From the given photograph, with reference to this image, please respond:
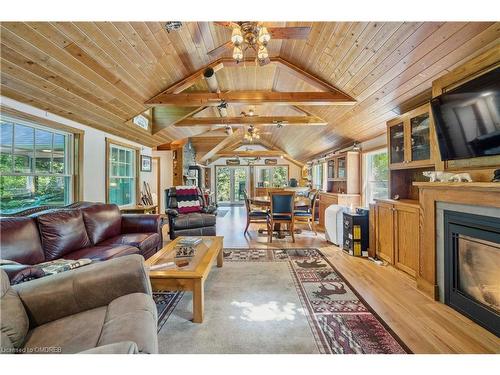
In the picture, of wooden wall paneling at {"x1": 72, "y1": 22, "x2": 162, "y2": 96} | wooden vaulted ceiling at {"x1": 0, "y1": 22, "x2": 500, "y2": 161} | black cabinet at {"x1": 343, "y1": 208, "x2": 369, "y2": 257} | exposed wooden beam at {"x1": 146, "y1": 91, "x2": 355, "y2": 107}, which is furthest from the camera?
exposed wooden beam at {"x1": 146, "y1": 91, "x2": 355, "y2": 107}

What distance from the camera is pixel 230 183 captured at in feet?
38.2

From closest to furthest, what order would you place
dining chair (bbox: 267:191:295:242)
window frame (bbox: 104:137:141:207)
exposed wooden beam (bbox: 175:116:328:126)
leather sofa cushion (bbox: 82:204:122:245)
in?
leather sofa cushion (bbox: 82:204:122:245), window frame (bbox: 104:137:141:207), dining chair (bbox: 267:191:295:242), exposed wooden beam (bbox: 175:116:328:126)

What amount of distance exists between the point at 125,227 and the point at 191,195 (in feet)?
5.99

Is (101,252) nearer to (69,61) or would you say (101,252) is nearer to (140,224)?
(140,224)

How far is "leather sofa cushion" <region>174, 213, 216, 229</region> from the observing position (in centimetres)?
418

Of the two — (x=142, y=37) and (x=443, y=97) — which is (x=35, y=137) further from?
(x=443, y=97)

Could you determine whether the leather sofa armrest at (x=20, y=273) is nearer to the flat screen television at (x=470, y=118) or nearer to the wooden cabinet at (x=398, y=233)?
the flat screen television at (x=470, y=118)

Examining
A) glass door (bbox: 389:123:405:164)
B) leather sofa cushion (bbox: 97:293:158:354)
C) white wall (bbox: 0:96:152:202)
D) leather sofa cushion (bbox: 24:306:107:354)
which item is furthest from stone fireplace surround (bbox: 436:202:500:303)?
white wall (bbox: 0:96:152:202)

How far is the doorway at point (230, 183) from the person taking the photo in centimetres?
1159

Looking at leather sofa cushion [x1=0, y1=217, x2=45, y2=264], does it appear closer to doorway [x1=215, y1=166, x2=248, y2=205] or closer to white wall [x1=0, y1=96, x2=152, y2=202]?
white wall [x1=0, y1=96, x2=152, y2=202]

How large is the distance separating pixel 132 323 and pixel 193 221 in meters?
3.19

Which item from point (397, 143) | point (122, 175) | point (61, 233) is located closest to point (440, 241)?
point (397, 143)

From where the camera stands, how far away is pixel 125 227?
127 inches
